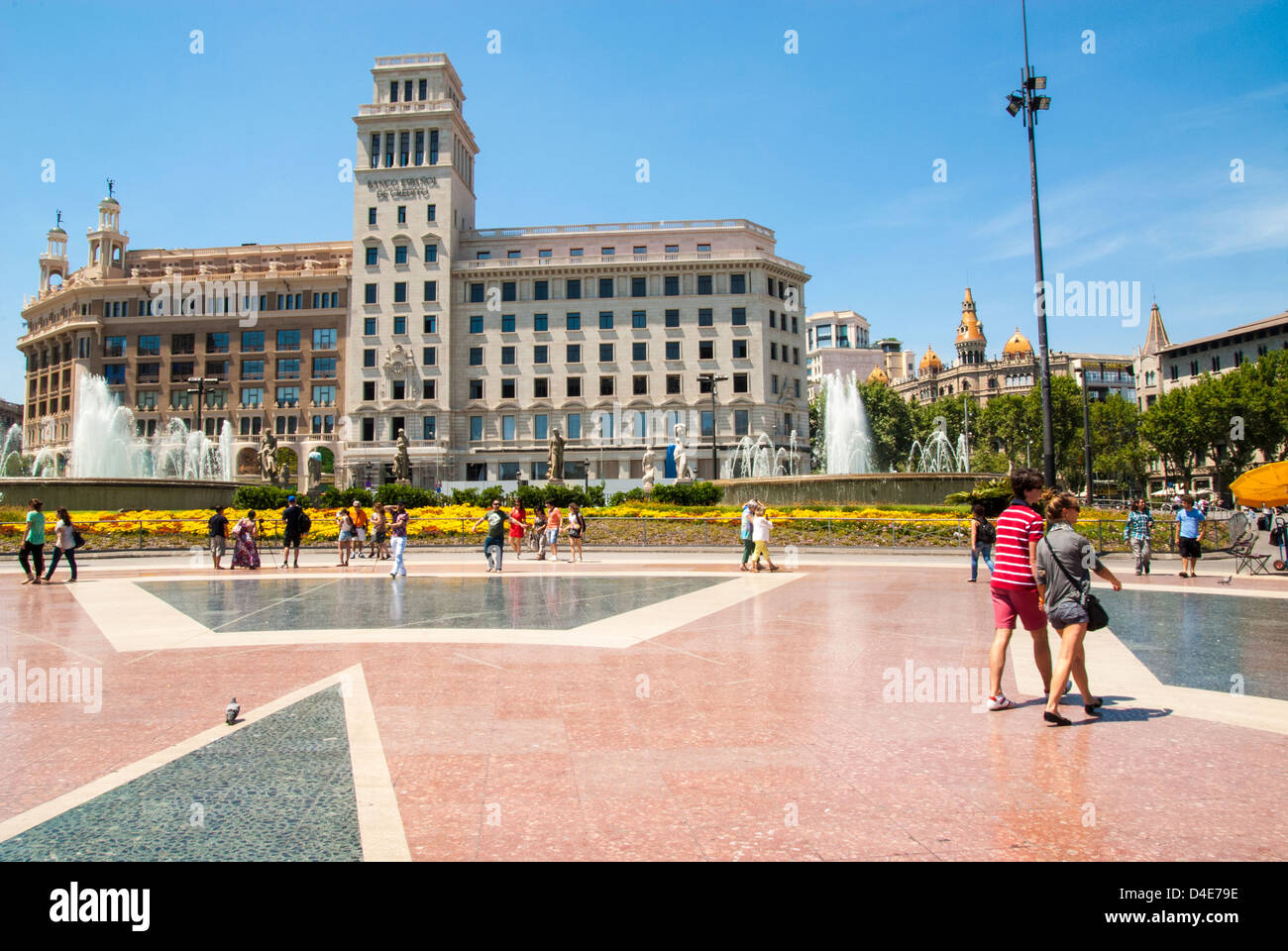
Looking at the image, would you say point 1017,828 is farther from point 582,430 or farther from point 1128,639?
A: point 582,430

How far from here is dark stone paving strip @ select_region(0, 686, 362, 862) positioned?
388 centimetres

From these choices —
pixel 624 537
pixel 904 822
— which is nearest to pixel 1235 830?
pixel 904 822

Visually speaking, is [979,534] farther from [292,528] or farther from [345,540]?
[292,528]

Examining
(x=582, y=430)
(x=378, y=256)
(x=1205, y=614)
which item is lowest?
(x=1205, y=614)

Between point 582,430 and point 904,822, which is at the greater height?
point 582,430

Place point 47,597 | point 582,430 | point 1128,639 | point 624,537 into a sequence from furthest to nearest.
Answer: point 582,430 < point 624,537 < point 47,597 < point 1128,639

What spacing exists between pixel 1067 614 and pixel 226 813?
5.85m

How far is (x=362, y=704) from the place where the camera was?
6.69 meters

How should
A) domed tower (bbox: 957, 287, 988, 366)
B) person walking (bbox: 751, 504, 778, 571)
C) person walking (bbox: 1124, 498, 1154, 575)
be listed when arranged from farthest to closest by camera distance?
domed tower (bbox: 957, 287, 988, 366) → person walking (bbox: 751, 504, 778, 571) → person walking (bbox: 1124, 498, 1154, 575)

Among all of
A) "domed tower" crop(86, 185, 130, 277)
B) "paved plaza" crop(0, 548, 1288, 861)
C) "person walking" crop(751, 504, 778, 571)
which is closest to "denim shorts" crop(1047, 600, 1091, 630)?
"paved plaza" crop(0, 548, 1288, 861)

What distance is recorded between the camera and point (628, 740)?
18.8 ft

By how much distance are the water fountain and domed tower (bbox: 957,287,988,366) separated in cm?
14867

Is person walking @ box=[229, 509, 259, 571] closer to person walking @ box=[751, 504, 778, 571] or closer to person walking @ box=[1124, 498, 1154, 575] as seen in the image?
person walking @ box=[751, 504, 778, 571]

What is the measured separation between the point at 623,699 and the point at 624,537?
21.2 meters
